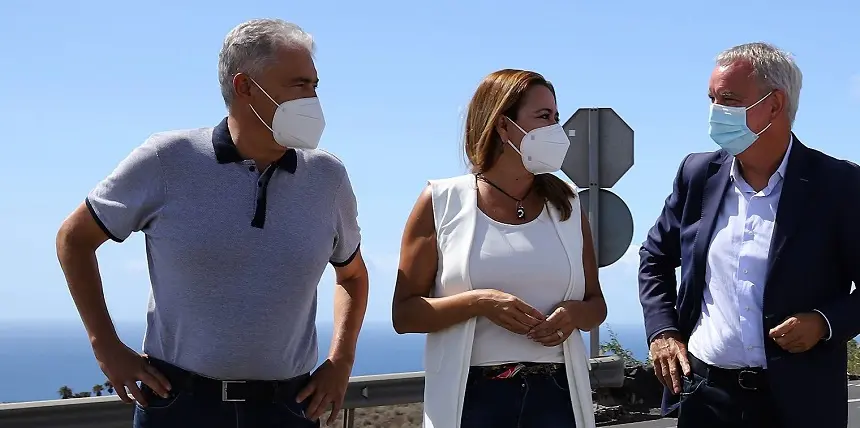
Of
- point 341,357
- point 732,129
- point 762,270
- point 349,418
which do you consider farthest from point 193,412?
point 349,418

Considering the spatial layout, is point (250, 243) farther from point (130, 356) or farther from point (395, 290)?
point (395, 290)

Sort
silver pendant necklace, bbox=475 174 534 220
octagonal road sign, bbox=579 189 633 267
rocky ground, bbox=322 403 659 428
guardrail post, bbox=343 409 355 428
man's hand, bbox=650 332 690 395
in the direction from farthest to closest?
octagonal road sign, bbox=579 189 633 267 → rocky ground, bbox=322 403 659 428 → guardrail post, bbox=343 409 355 428 → silver pendant necklace, bbox=475 174 534 220 → man's hand, bbox=650 332 690 395

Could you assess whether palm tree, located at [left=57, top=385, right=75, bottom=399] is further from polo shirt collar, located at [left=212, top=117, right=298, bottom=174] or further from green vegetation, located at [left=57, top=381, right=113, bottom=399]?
polo shirt collar, located at [left=212, top=117, right=298, bottom=174]

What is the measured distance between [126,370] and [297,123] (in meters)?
0.93

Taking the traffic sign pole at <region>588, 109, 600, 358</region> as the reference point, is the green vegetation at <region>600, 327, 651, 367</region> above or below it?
below

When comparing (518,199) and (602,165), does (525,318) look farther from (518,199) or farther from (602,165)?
(602,165)

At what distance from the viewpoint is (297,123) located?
3.50 meters

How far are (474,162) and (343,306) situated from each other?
0.82 meters

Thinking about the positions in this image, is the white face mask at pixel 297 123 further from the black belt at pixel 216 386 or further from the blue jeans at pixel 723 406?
the blue jeans at pixel 723 406

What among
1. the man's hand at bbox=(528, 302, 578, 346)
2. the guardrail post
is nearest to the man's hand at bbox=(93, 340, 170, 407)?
the man's hand at bbox=(528, 302, 578, 346)

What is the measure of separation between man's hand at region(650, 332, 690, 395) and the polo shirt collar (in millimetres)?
1531

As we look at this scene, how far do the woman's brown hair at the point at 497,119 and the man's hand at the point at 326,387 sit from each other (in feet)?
3.33

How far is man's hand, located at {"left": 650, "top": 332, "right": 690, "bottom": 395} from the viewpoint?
3996mm

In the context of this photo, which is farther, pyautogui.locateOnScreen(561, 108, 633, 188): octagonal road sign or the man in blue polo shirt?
pyautogui.locateOnScreen(561, 108, 633, 188): octagonal road sign
